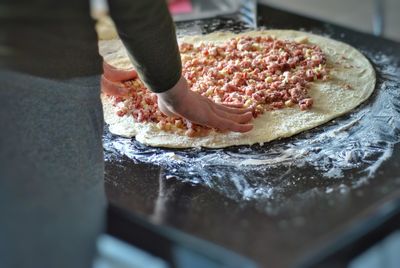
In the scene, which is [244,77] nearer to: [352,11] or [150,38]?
[150,38]

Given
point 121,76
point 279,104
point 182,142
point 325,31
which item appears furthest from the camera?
point 325,31

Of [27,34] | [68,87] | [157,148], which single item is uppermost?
[27,34]

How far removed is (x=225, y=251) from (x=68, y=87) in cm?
39

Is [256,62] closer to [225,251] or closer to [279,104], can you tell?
[279,104]

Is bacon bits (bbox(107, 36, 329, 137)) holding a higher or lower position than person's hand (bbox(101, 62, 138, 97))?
higher

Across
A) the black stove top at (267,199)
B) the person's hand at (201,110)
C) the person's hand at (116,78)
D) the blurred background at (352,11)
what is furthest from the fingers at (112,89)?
the blurred background at (352,11)

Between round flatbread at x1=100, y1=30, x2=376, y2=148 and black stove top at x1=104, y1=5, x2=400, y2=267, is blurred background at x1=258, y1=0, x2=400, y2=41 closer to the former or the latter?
round flatbread at x1=100, y1=30, x2=376, y2=148

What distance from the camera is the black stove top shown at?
101 centimetres

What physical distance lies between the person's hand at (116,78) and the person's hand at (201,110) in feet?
1.02

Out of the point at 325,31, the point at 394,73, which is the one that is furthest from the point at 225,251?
the point at 325,31

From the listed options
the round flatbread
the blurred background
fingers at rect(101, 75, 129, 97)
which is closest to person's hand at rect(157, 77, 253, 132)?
the round flatbread

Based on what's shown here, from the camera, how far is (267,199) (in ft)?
3.85

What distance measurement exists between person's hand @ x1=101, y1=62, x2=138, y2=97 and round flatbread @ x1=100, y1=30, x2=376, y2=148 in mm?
41

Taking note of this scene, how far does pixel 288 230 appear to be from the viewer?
103 centimetres
